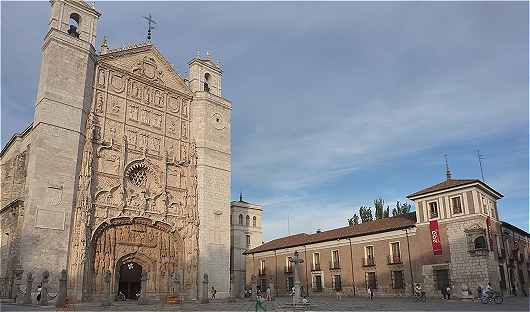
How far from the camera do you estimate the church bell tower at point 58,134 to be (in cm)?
2283

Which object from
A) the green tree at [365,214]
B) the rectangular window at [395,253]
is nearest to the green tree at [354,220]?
the green tree at [365,214]

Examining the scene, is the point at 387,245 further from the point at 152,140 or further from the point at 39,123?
the point at 39,123

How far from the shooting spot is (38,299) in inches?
826

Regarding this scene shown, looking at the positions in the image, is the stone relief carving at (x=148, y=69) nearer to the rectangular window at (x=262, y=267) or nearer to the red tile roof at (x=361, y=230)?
the red tile roof at (x=361, y=230)

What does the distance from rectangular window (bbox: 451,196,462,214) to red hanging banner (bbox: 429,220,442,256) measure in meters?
1.44

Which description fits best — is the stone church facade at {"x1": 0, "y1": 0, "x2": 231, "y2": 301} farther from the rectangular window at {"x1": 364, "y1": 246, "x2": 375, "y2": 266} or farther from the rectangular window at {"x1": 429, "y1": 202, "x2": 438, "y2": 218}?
the rectangular window at {"x1": 429, "y1": 202, "x2": 438, "y2": 218}

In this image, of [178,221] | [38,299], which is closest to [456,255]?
[178,221]

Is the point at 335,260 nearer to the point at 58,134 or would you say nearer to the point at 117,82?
the point at 117,82

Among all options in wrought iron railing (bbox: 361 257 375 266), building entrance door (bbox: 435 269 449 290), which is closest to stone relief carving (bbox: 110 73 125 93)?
wrought iron railing (bbox: 361 257 375 266)

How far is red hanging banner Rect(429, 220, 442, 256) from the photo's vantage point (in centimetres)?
2757

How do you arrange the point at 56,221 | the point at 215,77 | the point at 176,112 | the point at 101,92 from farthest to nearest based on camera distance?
the point at 215,77, the point at 176,112, the point at 101,92, the point at 56,221

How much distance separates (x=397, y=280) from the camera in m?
30.0

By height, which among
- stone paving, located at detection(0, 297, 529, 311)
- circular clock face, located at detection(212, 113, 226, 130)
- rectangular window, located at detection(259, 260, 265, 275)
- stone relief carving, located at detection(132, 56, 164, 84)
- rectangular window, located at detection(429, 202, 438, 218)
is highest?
stone relief carving, located at detection(132, 56, 164, 84)

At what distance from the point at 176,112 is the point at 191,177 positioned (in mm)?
5422
